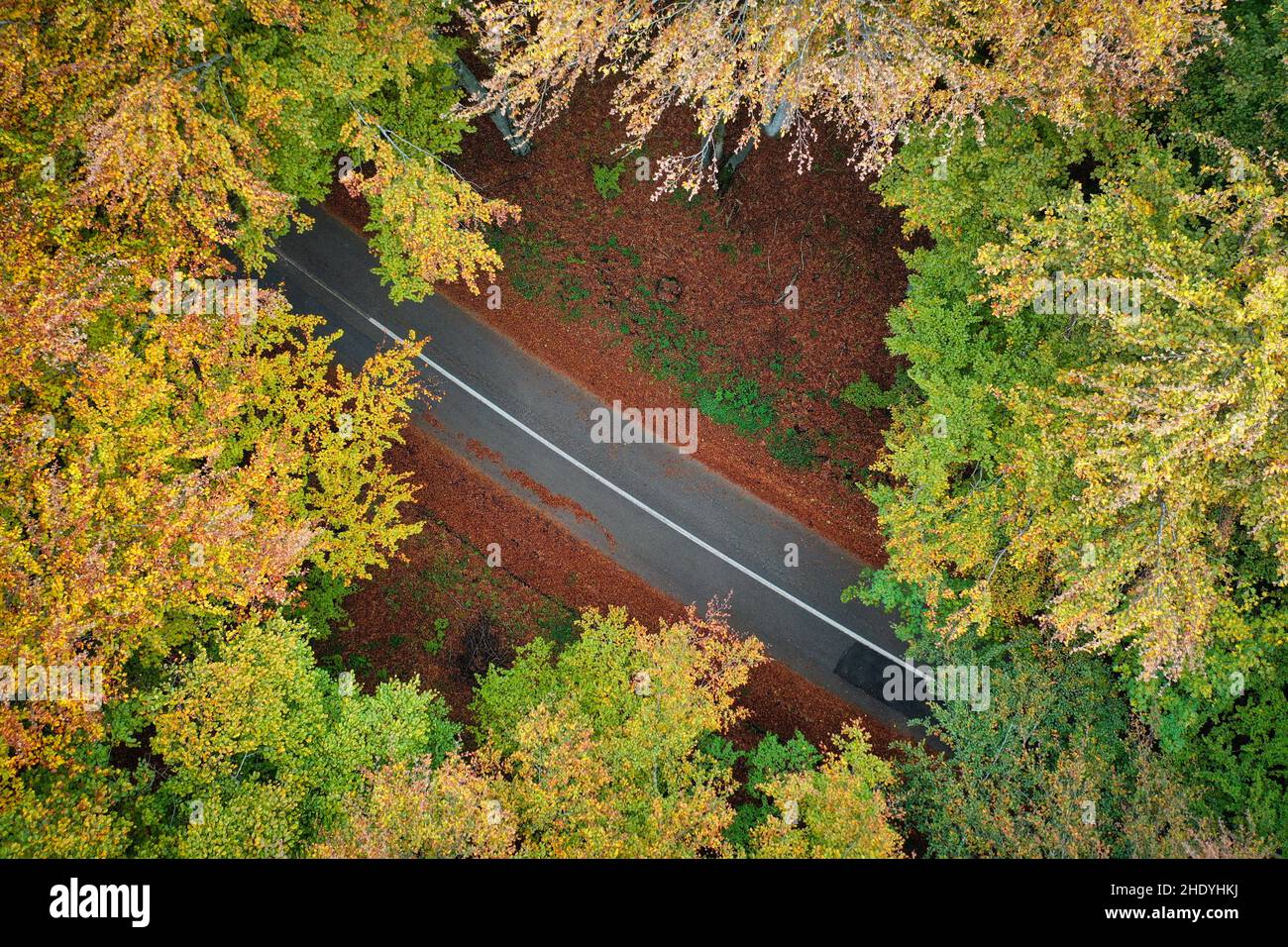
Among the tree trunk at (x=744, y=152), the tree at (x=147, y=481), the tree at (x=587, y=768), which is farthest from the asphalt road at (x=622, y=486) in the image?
the tree trunk at (x=744, y=152)

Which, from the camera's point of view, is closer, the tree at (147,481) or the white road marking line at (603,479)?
the tree at (147,481)

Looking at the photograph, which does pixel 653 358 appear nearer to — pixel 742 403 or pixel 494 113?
pixel 742 403

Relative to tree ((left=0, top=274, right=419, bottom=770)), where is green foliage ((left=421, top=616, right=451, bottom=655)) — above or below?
below

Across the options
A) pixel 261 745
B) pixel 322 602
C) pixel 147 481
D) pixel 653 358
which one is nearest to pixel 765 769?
pixel 653 358

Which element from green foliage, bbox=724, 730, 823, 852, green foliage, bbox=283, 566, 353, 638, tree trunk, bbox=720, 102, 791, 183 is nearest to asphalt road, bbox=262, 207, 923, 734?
green foliage, bbox=724, 730, 823, 852

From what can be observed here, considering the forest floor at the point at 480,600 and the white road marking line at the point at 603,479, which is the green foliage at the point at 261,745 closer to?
the forest floor at the point at 480,600

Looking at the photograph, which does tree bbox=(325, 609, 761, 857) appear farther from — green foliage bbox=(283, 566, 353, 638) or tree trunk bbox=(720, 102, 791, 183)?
tree trunk bbox=(720, 102, 791, 183)

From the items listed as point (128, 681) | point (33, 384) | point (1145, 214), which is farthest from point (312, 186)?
point (1145, 214)

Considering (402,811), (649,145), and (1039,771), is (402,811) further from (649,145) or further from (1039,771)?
(649,145)
